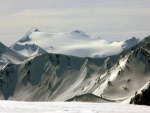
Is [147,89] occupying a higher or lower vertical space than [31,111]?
higher

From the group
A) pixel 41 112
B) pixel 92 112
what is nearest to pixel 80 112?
pixel 92 112

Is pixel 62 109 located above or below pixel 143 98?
below

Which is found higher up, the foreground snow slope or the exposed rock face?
the exposed rock face

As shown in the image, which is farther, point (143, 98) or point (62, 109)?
point (143, 98)

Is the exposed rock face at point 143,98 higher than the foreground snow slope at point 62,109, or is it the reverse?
the exposed rock face at point 143,98

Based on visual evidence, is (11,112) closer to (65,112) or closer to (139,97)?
(65,112)

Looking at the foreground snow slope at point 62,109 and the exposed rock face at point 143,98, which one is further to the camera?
the exposed rock face at point 143,98

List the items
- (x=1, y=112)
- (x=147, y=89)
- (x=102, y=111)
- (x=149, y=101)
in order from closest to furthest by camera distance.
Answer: (x=1, y=112)
(x=102, y=111)
(x=149, y=101)
(x=147, y=89)

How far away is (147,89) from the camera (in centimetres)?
16700

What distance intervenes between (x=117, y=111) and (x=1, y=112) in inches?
452

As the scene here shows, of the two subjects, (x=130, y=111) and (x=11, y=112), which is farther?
(x=130, y=111)

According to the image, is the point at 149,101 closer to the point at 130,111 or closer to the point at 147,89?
the point at 147,89

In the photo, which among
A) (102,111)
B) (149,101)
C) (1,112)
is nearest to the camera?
(1,112)

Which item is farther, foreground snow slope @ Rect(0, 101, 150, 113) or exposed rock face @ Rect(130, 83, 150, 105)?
exposed rock face @ Rect(130, 83, 150, 105)
